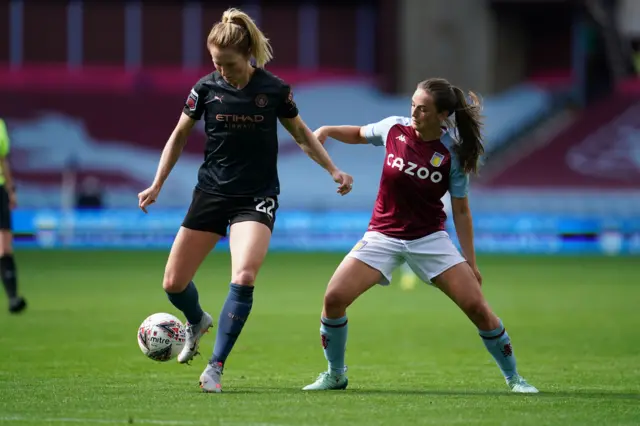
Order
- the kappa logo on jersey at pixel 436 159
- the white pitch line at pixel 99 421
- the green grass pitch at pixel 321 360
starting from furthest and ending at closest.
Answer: the kappa logo on jersey at pixel 436 159, the green grass pitch at pixel 321 360, the white pitch line at pixel 99 421

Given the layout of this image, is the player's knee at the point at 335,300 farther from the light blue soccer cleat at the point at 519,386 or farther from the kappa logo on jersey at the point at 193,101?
the kappa logo on jersey at the point at 193,101

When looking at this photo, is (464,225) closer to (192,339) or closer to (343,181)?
(343,181)

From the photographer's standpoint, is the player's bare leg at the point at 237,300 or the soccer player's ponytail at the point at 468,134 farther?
the soccer player's ponytail at the point at 468,134

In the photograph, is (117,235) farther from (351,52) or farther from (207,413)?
(207,413)

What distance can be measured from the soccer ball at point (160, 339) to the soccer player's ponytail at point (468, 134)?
2.34m

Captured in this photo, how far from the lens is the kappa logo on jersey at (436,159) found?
27.0 ft

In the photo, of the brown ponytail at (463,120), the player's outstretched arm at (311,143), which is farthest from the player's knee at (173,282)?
the brown ponytail at (463,120)

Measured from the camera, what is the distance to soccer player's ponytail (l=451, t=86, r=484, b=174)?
26.9 feet

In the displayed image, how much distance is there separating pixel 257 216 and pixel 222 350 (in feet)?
3.02

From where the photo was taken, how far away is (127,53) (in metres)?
43.6

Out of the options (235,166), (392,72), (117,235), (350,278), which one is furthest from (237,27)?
(392,72)

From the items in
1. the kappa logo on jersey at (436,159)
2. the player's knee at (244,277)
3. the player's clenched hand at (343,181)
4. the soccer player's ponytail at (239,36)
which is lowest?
the player's knee at (244,277)

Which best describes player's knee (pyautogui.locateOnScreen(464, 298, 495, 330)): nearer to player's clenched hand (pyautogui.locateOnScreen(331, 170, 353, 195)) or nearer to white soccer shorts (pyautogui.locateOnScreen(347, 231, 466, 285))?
white soccer shorts (pyautogui.locateOnScreen(347, 231, 466, 285))

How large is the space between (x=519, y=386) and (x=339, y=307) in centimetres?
131
